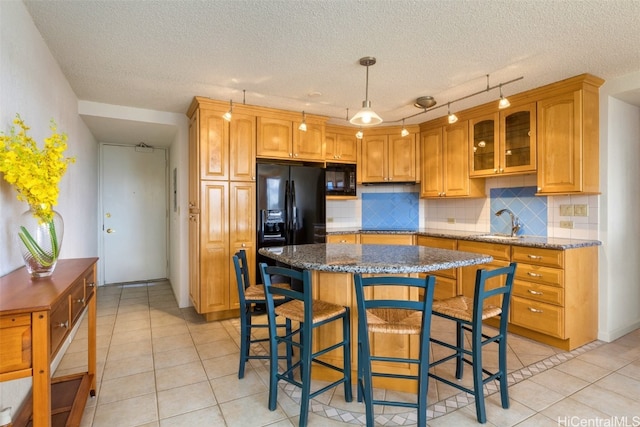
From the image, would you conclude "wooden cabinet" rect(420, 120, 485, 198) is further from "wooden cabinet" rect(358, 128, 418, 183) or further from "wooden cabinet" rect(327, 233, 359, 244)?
"wooden cabinet" rect(327, 233, 359, 244)

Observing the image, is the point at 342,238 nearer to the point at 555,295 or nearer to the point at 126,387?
the point at 555,295

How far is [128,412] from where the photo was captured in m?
1.93

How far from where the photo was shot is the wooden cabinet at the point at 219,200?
11.3ft

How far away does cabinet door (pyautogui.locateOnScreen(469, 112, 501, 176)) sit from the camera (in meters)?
3.55

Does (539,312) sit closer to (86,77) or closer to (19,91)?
(19,91)

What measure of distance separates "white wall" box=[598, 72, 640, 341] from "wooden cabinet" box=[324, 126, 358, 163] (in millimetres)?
2613

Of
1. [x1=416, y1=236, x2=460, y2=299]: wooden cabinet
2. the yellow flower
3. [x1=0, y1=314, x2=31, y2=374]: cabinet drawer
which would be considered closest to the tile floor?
[x1=416, y1=236, x2=460, y2=299]: wooden cabinet

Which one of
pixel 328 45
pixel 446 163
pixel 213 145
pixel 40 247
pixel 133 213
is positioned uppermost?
pixel 328 45

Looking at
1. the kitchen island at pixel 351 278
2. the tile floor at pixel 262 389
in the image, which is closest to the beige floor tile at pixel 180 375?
the tile floor at pixel 262 389

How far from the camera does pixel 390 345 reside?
212cm

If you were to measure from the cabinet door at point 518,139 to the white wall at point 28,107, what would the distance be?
393cm

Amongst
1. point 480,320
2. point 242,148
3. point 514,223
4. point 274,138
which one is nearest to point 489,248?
point 514,223

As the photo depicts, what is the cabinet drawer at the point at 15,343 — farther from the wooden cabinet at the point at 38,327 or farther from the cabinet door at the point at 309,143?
the cabinet door at the point at 309,143

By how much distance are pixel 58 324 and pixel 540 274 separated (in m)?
3.31
